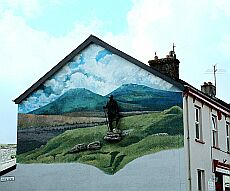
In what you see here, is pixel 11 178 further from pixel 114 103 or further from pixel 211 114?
pixel 211 114

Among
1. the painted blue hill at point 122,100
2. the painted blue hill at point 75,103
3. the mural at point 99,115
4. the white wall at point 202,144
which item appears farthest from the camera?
the painted blue hill at point 75,103

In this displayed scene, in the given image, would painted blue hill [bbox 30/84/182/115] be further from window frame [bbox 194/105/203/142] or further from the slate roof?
window frame [bbox 194/105/203/142]

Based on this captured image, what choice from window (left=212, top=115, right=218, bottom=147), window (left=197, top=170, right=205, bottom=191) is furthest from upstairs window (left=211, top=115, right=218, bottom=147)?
window (left=197, top=170, right=205, bottom=191)

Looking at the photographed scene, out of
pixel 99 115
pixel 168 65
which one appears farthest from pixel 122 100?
pixel 168 65

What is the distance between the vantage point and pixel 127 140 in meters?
25.7

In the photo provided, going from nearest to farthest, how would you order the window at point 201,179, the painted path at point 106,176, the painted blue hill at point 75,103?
the painted path at point 106,176 < the window at point 201,179 < the painted blue hill at point 75,103

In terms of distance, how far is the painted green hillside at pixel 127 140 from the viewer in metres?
24.9

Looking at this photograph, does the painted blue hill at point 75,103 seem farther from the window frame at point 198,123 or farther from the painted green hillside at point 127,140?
the window frame at point 198,123

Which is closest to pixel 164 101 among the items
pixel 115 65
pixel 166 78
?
pixel 166 78

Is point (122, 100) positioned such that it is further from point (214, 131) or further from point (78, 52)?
point (214, 131)

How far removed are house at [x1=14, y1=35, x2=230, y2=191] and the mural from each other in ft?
0.15

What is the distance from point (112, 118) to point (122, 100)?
960 mm

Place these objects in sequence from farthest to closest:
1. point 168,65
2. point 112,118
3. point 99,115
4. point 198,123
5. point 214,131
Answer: point 214,131
point 168,65
point 99,115
point 198,123
point 112,118

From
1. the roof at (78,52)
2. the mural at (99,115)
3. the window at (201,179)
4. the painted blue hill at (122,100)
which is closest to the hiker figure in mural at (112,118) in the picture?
the mural at (99,115)
